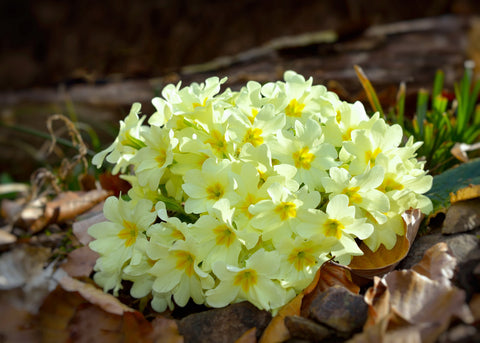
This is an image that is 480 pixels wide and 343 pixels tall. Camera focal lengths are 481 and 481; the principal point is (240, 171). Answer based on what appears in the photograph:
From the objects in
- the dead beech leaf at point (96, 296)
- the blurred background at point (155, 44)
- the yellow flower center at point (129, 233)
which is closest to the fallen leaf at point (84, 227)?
the dead beech leaf at point (96, 296)

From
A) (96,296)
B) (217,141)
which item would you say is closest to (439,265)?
(217,141)

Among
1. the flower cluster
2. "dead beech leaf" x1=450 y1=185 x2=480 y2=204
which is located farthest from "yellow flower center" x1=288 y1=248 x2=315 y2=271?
"dead beech leaf" x1=450 y1=185 x2=480 y2=204

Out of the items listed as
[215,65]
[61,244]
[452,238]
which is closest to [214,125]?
[452,238]

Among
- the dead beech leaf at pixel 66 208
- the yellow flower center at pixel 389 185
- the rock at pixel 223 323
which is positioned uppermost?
the yellow flower center at pixel 389 185

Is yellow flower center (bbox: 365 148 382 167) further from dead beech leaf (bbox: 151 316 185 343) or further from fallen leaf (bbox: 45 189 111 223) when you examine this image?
fallen leaf (bbox: 45 189 111 223)

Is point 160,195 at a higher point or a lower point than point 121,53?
higher

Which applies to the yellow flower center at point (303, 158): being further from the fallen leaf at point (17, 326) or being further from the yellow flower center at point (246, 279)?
the fallen leaf at point (17, 326)

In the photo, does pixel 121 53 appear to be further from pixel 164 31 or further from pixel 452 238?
pixel 452 238
